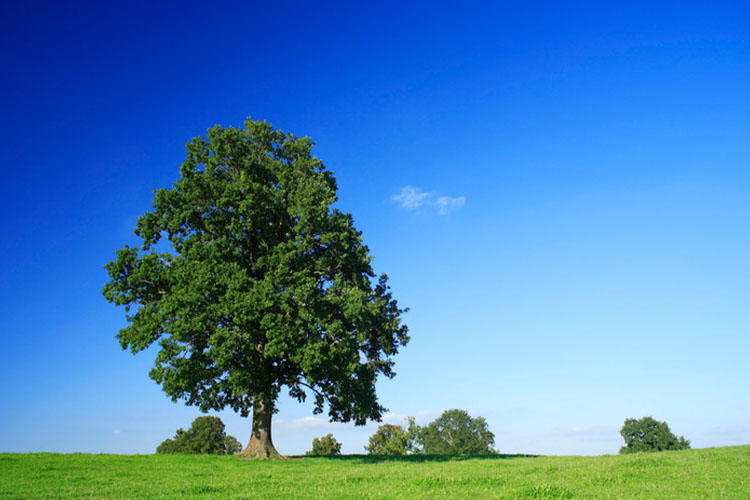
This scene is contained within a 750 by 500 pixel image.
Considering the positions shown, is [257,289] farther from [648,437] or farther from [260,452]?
[648,437]

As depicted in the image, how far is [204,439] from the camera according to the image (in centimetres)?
10425

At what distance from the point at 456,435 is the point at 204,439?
59.4 meters

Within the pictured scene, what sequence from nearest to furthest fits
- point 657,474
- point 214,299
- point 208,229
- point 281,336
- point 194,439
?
point 657,474 → point 281,336 → point 214,299 → point 208,229 → point 194,439

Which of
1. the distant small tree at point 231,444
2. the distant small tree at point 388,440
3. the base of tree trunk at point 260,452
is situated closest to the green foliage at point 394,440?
the distant small tree at point 388,440

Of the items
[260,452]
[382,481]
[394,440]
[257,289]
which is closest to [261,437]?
[260,452]

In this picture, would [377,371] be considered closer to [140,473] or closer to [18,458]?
[140,473]

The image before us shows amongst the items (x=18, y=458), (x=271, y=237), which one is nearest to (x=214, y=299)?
(x=271, y=237)

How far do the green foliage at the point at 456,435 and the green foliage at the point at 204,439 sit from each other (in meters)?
46.4

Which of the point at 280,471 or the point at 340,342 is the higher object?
the point at 340,342

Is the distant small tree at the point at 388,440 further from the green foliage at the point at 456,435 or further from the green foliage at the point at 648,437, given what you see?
the green foliage at the point at 648,437

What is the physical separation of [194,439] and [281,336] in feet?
312

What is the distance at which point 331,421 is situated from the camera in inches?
1334

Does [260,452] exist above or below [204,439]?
above

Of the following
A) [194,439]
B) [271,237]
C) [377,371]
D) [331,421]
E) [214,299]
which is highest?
[271,237]
